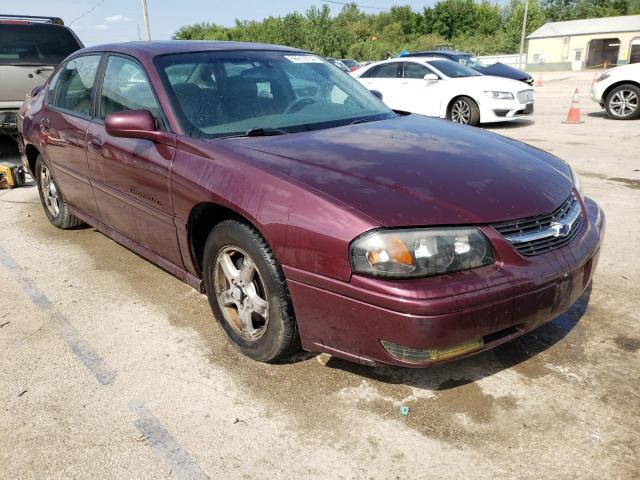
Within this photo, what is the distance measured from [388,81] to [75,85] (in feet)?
28.2

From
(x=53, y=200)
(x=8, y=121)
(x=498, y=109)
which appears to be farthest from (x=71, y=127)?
(x=498, y=109)

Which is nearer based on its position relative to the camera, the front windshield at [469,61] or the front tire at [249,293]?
the front tire at [249,293]

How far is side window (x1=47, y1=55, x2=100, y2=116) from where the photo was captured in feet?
13.3

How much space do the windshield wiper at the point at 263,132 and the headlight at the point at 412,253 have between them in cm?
115

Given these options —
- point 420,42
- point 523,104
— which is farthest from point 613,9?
point 523,104

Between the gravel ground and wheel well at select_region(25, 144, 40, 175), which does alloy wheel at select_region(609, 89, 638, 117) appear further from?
wheel well at select_region(25, 144, 40, 175)

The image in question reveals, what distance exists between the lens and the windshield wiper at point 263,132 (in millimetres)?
3002

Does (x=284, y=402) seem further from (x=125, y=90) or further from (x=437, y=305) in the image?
(x=125, y=90)

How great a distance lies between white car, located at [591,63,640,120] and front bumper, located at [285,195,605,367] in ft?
33.8

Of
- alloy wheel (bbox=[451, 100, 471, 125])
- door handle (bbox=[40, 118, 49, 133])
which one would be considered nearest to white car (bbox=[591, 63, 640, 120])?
alloy wheel (bbox=[451, 100, 471, 125])

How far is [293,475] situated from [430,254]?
1.00m

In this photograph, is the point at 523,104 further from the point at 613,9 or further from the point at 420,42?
the point at 613,9

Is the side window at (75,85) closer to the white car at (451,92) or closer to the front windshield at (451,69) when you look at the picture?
the white car at (451,92)

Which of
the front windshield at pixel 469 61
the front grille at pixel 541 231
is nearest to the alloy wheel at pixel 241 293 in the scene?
the front grille at pixel 541 231
